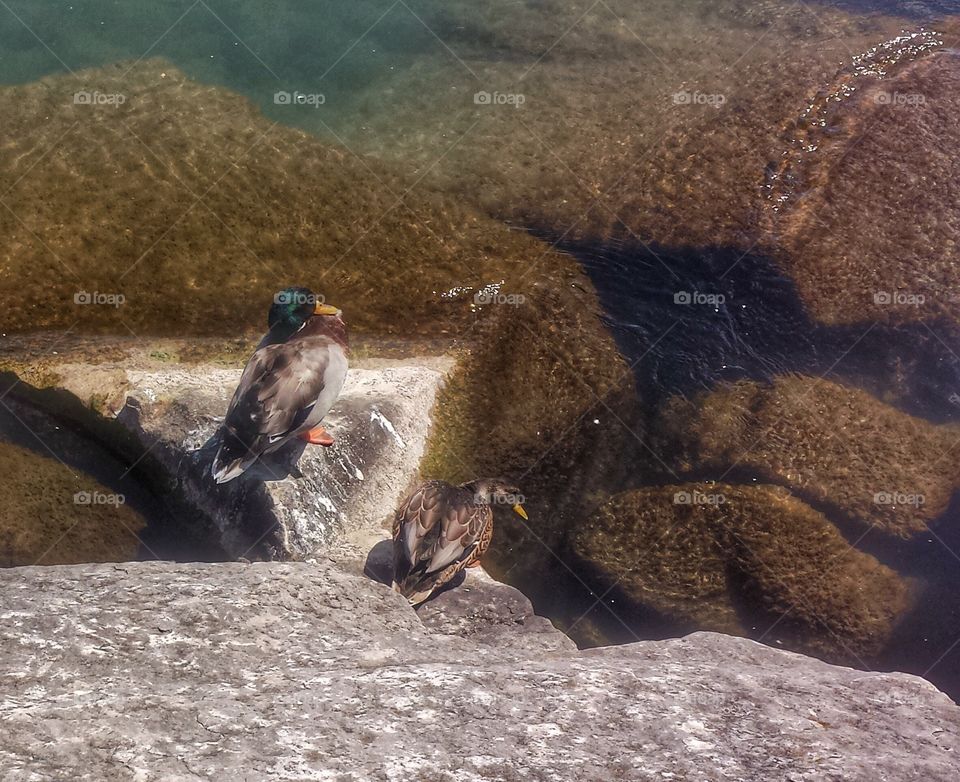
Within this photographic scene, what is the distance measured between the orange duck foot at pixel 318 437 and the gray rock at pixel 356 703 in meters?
1.96

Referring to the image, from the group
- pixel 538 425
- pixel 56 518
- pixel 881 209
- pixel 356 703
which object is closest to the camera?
pixel 356 703

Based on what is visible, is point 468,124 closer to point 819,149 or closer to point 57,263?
point 819,149

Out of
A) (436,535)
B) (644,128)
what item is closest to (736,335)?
(644,128)

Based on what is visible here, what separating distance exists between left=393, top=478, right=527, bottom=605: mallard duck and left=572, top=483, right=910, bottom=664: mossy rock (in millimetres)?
1049

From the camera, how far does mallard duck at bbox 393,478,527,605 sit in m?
5.53

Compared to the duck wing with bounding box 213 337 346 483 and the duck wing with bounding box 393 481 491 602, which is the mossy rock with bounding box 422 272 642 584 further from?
the duck wing with bounding box 213 337 346 483

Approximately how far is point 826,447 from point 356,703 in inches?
194

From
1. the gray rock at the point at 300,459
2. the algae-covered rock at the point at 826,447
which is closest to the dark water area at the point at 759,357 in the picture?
the algae-covered rock at the point at 826,447

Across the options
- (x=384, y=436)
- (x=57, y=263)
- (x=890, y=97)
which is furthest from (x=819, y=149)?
(x=57, y=263)

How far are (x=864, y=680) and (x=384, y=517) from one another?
11.5ft

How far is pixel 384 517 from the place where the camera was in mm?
6324

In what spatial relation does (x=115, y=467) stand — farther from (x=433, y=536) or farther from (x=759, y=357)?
(x=759, y=357)

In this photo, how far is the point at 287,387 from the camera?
572 centimetres

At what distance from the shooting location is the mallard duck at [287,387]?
5.54m
